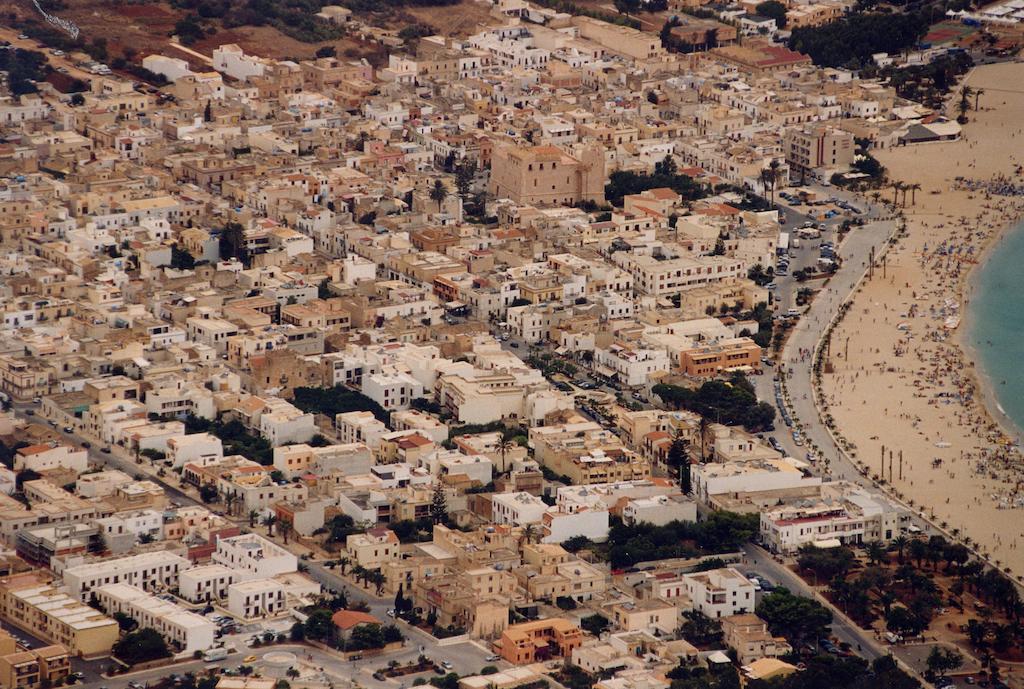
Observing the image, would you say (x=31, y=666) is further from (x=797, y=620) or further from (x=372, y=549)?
(x=797, y=620)

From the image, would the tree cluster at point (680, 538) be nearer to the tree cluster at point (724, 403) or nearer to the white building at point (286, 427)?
the tree cluster at point (724, 403)

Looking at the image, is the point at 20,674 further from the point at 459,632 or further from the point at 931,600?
the point at 931,600

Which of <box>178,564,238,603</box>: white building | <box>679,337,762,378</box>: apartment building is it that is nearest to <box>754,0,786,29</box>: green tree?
<box>679,337,762,378</box>: apartment building

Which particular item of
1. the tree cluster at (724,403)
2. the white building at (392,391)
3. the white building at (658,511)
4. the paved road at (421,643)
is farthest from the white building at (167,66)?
the paved road at (421,643)

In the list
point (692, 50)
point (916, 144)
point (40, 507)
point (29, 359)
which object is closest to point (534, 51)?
point (692, 50)

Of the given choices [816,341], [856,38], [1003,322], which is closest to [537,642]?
[816,341]

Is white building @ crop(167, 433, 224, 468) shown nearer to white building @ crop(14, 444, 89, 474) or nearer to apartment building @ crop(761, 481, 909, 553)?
white building @ crop(14, 444, 89, 474)
